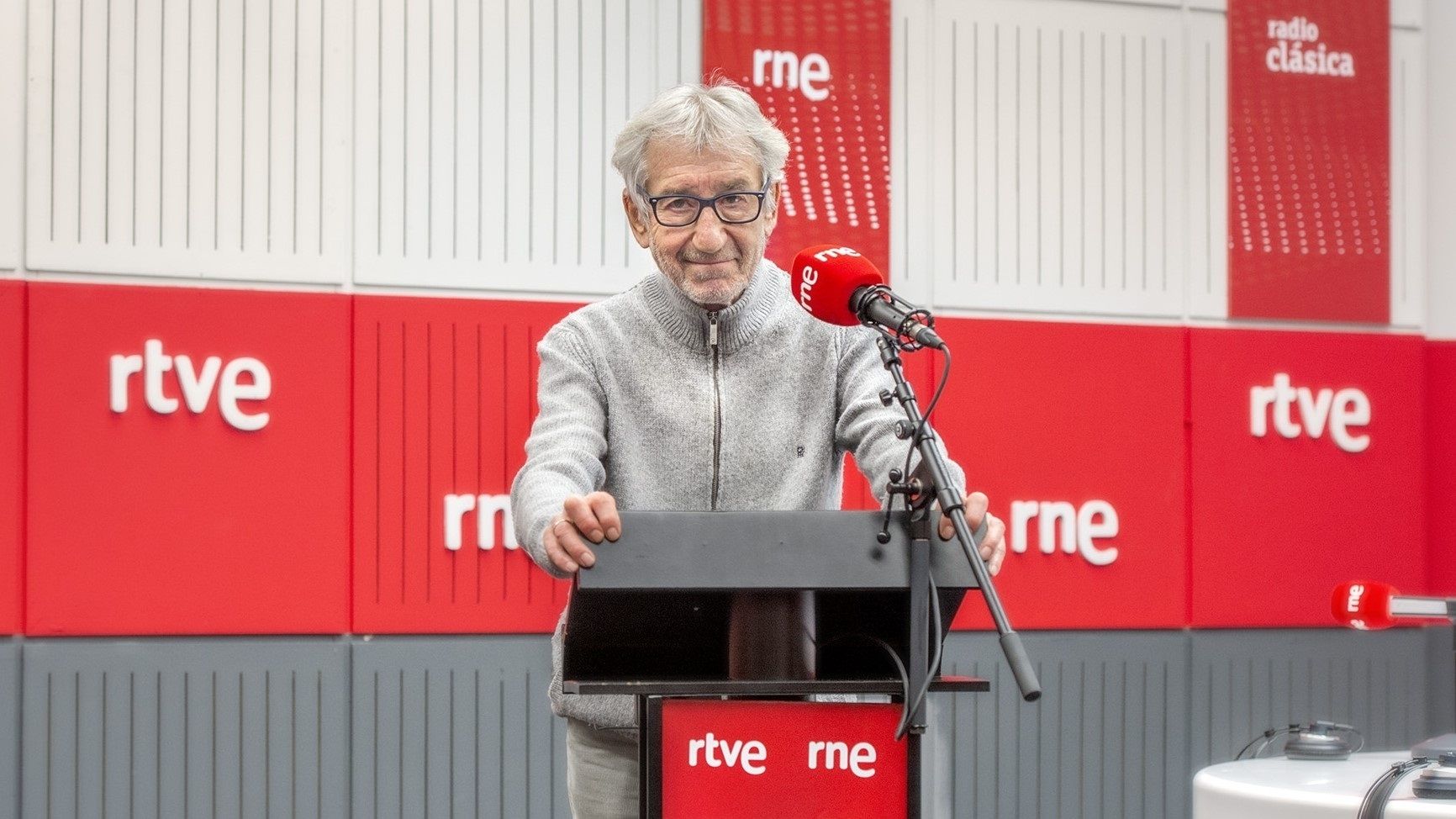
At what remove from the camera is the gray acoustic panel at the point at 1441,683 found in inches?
135

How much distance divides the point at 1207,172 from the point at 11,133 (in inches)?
93.6

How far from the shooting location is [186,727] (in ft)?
9.20

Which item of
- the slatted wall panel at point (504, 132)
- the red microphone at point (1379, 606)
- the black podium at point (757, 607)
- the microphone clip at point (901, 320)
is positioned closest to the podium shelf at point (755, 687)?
the black podium at point (757, 607)

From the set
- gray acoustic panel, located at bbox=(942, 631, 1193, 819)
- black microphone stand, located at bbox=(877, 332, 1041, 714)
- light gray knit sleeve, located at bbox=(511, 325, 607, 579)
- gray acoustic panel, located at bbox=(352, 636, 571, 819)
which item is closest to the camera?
black microphone stand, located at bbox=(877, 332, 1041, 714)

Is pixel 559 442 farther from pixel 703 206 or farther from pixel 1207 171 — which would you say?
pixel 1207 171

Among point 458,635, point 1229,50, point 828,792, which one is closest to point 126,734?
point 458,635

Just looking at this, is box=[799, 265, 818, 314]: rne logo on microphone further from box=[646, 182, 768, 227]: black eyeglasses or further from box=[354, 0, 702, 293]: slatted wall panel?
box=[354, 0, 702, 293]: slatted wall panel

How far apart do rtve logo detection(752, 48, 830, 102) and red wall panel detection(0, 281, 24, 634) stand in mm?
1431

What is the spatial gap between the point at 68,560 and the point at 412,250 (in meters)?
0.82

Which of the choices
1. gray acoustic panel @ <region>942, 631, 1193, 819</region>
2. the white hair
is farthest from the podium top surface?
gray acoustic panel @ <region>942, 631, 1193, 819</region>

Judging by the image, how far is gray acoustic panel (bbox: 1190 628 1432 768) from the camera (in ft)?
10.9

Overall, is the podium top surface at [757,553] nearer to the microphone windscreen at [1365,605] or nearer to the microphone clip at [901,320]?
the microphone clip at [901,320]

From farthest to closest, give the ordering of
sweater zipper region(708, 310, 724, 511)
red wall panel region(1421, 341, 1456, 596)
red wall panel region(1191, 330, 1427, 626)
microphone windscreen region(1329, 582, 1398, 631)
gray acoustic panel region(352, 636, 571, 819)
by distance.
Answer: red wall panel region(1421, 341, 1456, 596) < red wall panel region(1191, 330, 1427, 626) < gray acoustic panel region(352, 636, 571, 819) < microphone windscreen region(1329, 582, 1398, 631) < sweater zipper region(708, 310, 724, 511)

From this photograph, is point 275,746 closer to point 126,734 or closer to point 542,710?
point 126,734
